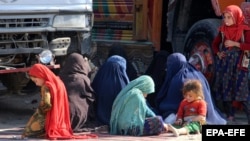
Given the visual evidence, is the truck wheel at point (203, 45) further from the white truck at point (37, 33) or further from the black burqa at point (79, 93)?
the black burqa at point (79, 93)

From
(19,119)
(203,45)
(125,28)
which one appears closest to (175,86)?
(203,45)

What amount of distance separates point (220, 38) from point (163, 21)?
242 cm

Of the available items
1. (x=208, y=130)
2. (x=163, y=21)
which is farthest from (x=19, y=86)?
(x=208, y=130)

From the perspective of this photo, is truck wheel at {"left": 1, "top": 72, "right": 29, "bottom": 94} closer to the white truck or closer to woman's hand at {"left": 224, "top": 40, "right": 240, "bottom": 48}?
the white truck

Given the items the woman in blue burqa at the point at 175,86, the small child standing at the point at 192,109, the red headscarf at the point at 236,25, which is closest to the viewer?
the small child standing at the point at 192,109

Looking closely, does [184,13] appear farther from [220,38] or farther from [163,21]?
[220,38]

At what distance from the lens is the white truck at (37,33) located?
796 cm

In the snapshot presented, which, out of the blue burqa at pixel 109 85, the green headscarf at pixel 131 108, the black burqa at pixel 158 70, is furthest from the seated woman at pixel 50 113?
the black burqa at pixel 158 70

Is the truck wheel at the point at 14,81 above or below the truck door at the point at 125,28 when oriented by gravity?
below

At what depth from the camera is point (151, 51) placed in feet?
33.7

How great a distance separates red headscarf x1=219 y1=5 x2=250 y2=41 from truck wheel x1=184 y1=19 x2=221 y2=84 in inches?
29.2

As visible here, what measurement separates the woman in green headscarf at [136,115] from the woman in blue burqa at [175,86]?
0.56m

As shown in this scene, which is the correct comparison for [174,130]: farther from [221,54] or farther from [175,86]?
[221,54]

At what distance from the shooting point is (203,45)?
882cm
